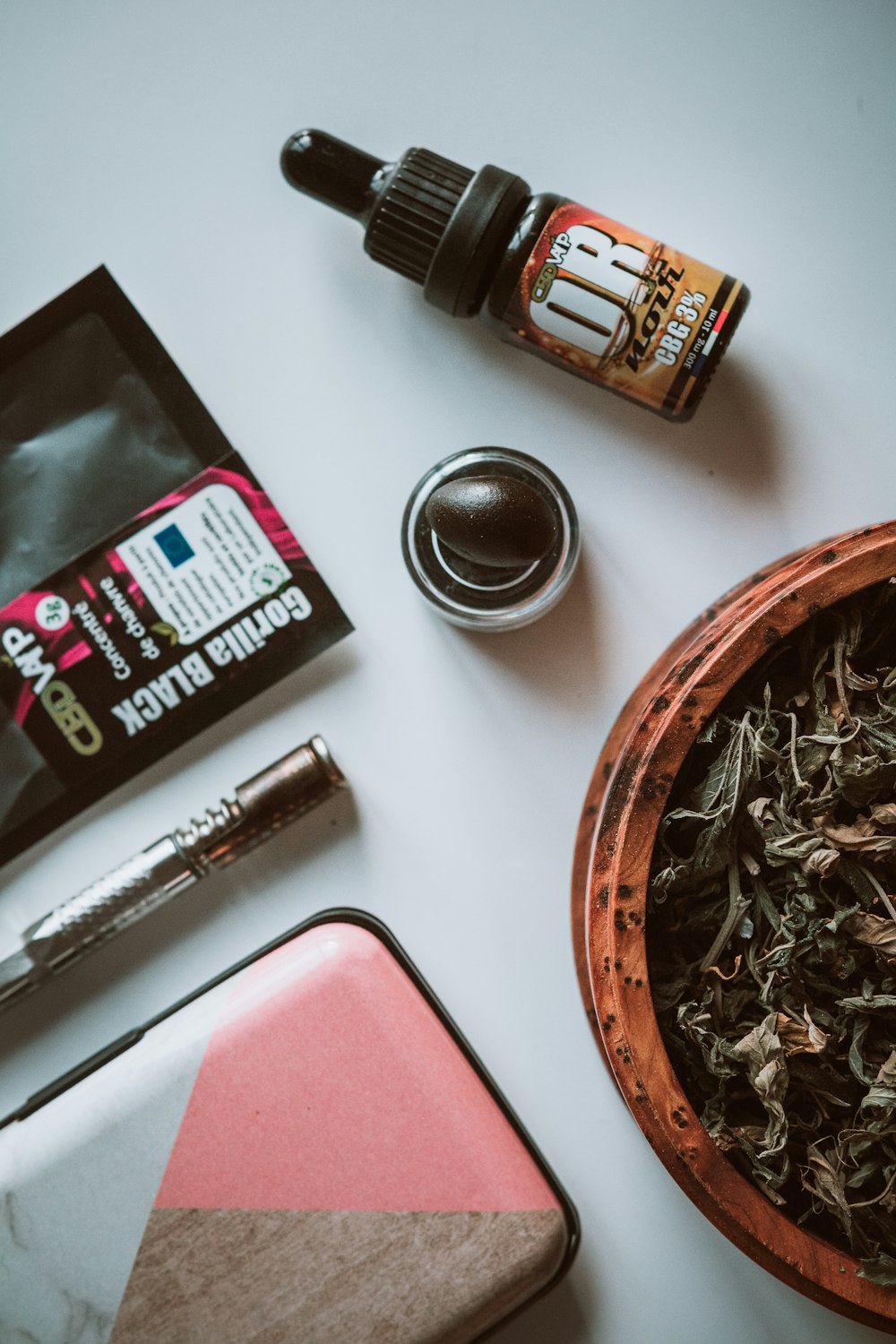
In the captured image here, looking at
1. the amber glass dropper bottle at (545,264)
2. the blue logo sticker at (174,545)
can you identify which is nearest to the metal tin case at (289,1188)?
the blue logo sticker at (174,545)

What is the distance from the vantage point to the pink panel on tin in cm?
54

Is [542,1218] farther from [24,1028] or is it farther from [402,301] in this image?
[402,301]

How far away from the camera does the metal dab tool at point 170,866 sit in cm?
59

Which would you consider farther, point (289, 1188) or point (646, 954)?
point (289, 1188)

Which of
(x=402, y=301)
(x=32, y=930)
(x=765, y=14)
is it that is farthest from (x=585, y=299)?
(x=32, y=930)

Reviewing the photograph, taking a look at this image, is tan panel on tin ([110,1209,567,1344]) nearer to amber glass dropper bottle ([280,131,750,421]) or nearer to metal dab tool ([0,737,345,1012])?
metal dab tool ([0,737,345,1012])

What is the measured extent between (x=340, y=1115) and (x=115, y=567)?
0.37m

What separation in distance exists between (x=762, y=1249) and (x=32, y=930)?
46 centimetres

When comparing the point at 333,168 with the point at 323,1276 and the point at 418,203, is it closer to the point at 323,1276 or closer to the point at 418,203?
the point at 418,203

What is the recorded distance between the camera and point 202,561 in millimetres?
614

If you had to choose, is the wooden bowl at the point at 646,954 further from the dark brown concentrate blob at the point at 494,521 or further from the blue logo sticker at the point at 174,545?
the blue logo sticker at the point at 174,545

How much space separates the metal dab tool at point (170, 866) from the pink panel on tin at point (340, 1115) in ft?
0.30

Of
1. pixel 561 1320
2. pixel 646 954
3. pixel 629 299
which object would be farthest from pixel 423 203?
pixel 561 1320

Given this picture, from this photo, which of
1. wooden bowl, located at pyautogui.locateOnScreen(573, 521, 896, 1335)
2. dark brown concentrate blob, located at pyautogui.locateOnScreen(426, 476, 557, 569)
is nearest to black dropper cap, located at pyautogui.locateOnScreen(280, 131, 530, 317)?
dark brown concentrate blob, located at pyautogui.locateOnScreen(426, 476, 557, 569)
